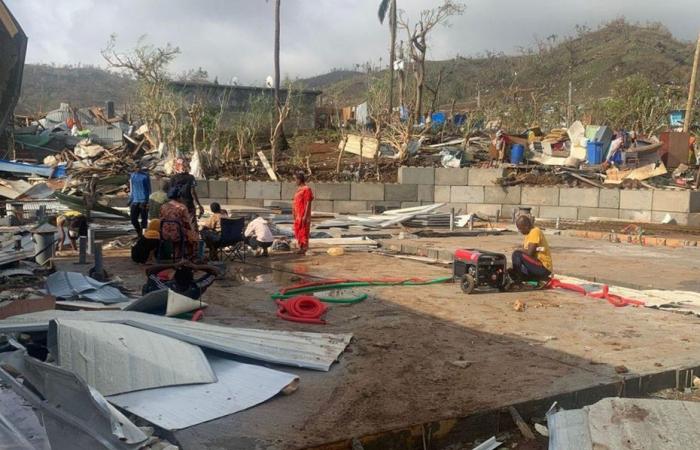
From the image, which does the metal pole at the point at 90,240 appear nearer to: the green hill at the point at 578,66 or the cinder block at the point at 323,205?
the cinder block at the point at 323,205

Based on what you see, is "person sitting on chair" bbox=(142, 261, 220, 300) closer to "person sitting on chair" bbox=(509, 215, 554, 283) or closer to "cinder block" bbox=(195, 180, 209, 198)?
"person sitting on chair" bbox=(509, 215, 554, 283)

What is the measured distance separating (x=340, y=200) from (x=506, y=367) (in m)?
13.1

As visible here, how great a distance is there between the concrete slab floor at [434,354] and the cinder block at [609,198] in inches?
334

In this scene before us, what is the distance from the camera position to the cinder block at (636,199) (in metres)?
16.9

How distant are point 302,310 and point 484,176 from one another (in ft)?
41.5

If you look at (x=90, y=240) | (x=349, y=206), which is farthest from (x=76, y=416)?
(x=349, y=206)

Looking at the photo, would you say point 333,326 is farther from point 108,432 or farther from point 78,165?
point 78,165

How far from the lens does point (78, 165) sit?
20.1m

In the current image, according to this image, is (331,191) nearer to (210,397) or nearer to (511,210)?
(511,210)

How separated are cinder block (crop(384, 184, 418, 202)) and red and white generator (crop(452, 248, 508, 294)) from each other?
981 cm

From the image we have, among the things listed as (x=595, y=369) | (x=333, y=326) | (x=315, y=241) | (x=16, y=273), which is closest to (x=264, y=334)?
(x=333, y=326)

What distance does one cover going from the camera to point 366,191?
17953mm

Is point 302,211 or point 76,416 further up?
point 302,211

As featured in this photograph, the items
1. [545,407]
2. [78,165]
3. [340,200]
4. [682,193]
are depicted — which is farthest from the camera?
[78,165]
